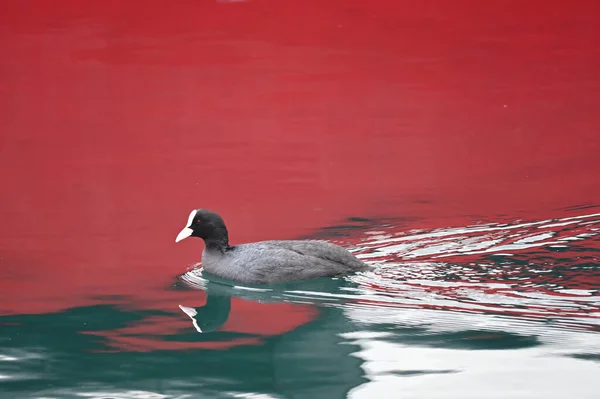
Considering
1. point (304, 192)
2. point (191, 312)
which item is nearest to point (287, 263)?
point (191, 312)

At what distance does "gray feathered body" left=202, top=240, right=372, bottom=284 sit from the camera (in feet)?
22.3

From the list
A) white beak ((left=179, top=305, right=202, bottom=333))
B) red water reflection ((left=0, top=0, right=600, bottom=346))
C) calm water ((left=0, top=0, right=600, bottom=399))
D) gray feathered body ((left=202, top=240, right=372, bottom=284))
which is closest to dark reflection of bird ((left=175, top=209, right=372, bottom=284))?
gray feathered body ((left=202, top=240, right=372, bottom=284))

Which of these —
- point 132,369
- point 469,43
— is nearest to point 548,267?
point 132,369

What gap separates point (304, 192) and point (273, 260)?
268 cm

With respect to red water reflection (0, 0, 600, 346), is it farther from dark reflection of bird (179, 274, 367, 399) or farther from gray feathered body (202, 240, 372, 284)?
gray feathered body (202, 240, 372, 284)

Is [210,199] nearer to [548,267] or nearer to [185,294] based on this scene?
[185,294]

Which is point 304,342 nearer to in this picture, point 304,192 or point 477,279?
point 477,279

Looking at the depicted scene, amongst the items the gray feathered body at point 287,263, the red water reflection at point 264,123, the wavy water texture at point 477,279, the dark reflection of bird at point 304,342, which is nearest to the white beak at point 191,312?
the dark reflection of bird at point 304,342

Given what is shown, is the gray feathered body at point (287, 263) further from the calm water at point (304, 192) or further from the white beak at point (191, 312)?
the white beak at point (191, 312)

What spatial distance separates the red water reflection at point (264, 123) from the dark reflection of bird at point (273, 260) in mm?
432

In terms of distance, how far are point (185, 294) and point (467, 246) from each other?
2.01 m

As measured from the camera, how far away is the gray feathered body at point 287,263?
679 centimetres

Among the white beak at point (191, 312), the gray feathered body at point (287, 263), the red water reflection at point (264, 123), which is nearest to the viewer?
the white beak at point (191, 312)

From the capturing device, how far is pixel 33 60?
13344 millimetres
